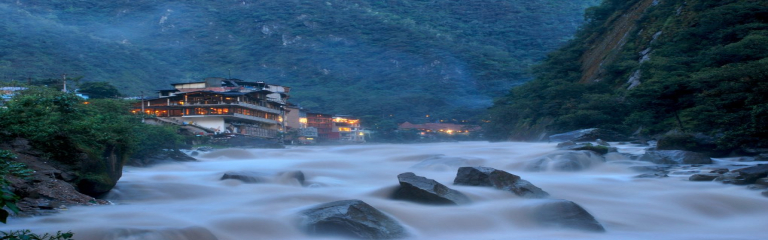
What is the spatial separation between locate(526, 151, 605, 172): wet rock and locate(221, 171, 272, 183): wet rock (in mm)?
10301

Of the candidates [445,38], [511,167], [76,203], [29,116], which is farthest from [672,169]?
[445,38]

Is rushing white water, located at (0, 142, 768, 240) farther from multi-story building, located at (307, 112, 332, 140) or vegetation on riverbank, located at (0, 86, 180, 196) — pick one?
multi-story building, located at (307, 112, 332, 140)

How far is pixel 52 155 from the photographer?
45.4ft

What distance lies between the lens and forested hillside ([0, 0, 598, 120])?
4451 inches

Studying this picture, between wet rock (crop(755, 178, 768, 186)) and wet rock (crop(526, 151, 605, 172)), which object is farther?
wet rock (crop(526, 151, 605, 172))

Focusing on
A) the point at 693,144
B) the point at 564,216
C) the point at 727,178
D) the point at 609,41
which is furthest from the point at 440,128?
the point at 564,216

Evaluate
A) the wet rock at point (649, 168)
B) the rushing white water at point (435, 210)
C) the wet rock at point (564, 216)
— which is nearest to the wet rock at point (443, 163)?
the rushing white water at point (435, 210)

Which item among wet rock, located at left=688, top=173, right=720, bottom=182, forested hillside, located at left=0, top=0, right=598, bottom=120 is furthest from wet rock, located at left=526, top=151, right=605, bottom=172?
forested hillside, located at left=0, top=0, right=598, bottom=120

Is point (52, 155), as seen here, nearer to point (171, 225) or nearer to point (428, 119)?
point (171, 225)

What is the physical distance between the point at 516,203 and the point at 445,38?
532 feet

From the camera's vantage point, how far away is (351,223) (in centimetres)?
1048

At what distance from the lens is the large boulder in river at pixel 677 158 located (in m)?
Answer: 19.3

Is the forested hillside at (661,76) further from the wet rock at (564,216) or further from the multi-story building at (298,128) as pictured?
the multi-story building at (298,128)

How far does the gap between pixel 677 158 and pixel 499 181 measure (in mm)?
8813
